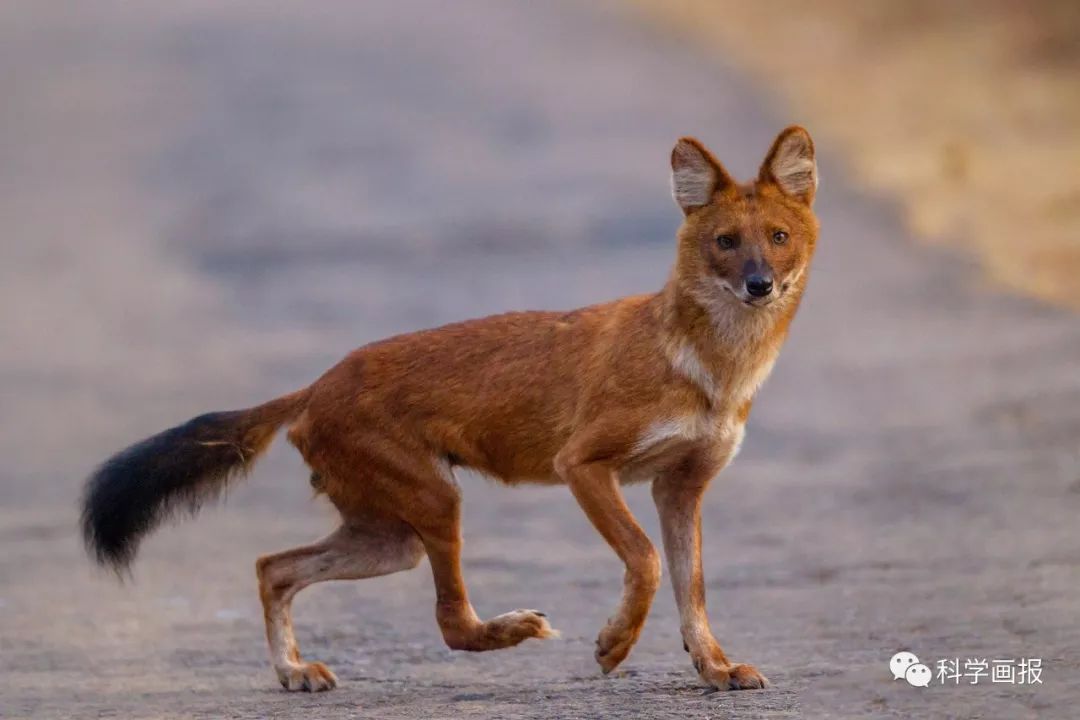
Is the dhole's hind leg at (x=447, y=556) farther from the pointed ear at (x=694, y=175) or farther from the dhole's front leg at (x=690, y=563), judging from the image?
the pointed ear at (x=694, y=175)

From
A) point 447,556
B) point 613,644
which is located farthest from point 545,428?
point 613,644

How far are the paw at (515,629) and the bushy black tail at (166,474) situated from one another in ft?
4.13

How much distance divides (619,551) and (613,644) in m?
0.34

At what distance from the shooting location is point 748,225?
7488 mm

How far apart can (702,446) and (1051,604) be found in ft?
8.99

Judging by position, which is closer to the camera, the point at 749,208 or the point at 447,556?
the point at 749,208

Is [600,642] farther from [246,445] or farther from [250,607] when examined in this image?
[250,607]

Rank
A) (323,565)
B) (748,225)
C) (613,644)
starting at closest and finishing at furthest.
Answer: (613,644)
(748,225)
(323,565)

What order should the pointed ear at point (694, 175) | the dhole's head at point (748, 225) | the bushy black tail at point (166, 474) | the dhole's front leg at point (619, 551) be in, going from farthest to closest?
the bushy black tail at point (166, 474)
the pointed ear at point (694, 175)
the dhole's head at point (748, 225)
the dhole's front leg at point (619, 551)

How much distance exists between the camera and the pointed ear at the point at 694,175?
7637 millimetres

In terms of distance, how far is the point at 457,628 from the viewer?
303 inches

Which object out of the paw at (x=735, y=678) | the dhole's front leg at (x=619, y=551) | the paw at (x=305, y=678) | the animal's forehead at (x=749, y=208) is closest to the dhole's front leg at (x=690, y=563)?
the paw at (x=735, y=678)

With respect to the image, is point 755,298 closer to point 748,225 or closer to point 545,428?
point 748,225

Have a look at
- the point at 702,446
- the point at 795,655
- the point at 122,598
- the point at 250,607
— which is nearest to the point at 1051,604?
the point at 795,655
